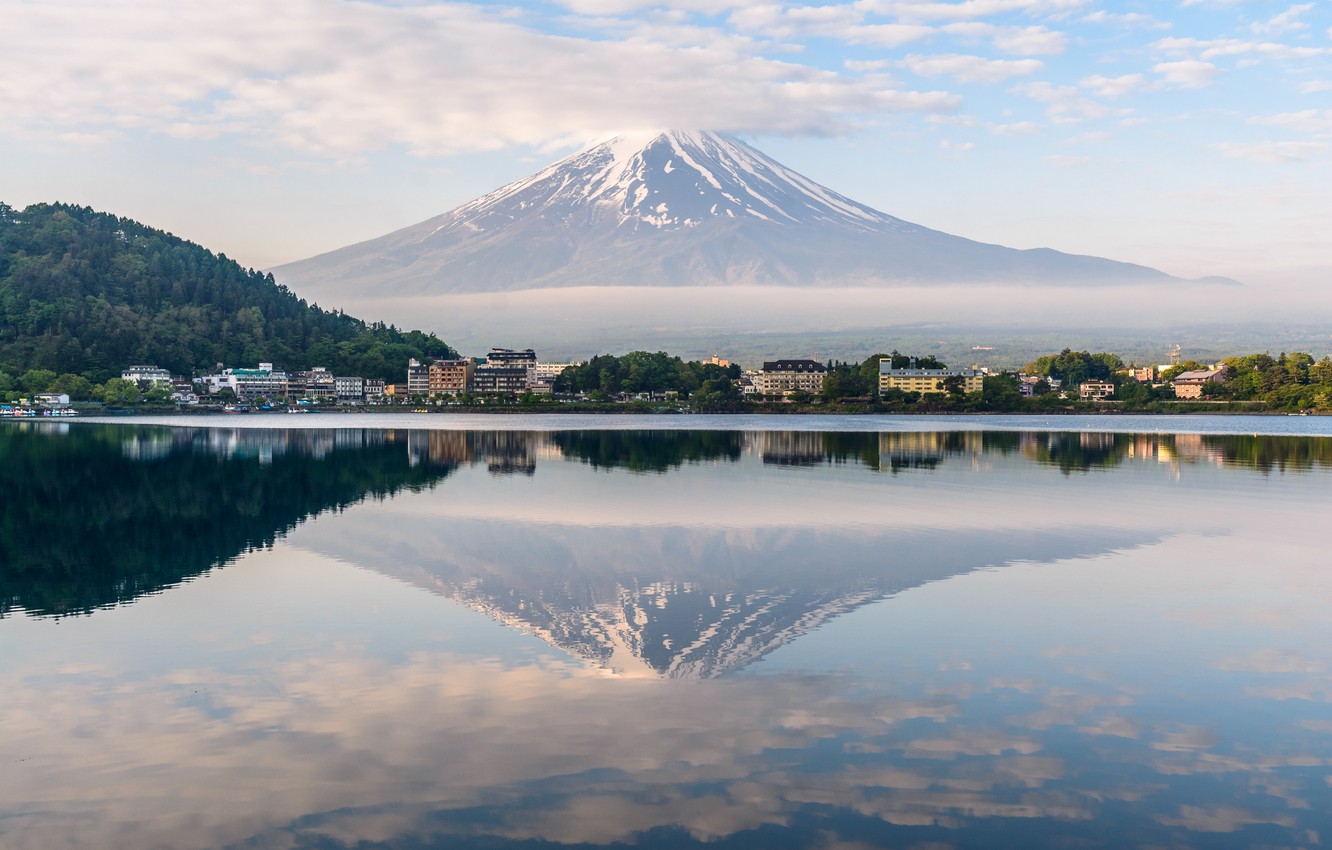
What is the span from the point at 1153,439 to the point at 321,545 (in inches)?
1833

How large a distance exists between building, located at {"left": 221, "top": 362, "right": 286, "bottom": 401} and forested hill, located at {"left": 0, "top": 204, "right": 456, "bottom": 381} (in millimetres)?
3943

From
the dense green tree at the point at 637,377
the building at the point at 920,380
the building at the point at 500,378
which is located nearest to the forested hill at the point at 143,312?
the building at the point at 500,378

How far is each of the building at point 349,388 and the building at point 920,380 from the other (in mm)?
63053

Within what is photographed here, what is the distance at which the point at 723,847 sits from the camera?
22.8ft

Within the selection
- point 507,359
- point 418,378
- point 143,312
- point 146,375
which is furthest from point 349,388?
point 507,359

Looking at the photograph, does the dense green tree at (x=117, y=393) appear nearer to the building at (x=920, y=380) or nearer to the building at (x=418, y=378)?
the building at (x=418, y=378)

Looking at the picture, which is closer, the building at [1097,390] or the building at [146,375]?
the building at [146,375]

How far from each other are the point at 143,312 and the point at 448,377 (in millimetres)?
37142

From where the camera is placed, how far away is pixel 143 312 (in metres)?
135

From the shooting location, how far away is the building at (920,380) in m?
122

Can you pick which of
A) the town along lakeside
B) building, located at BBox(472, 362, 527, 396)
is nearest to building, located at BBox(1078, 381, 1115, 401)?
the town along lakeside

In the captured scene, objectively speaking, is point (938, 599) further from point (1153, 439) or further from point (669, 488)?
point (1153, 439)

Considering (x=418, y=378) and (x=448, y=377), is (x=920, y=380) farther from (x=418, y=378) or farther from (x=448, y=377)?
(x=418, y=378)

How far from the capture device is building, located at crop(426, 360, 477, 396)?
151375mm
